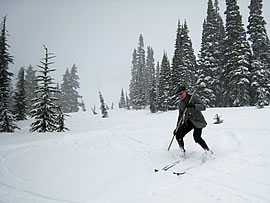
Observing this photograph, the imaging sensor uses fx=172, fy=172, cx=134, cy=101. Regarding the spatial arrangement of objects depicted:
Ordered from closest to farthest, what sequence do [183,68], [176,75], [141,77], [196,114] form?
1. [196,114]
2. [183,68]
3. [176,75]
4. [141,77]

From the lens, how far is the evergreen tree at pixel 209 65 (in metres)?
23.7

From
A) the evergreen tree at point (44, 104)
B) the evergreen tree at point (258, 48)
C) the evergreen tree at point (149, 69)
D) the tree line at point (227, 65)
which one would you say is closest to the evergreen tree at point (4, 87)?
the evergreen tree at point (44, 104)

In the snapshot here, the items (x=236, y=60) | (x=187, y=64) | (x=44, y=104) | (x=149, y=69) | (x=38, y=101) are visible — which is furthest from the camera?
(x=149, y=69)

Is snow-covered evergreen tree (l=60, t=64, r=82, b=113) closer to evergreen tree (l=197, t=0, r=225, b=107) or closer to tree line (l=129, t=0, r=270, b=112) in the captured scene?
tree line (l=129, t=0, r=270, b=112)

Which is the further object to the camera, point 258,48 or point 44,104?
point 258,48

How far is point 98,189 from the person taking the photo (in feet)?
12.8

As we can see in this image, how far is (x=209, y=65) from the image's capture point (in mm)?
23781

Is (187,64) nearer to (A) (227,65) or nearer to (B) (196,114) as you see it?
(A) (227,65)

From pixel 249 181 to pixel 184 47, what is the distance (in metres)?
26.9

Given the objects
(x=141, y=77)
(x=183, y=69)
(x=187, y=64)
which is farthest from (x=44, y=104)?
(x=141, y=77)

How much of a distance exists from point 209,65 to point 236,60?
384cm

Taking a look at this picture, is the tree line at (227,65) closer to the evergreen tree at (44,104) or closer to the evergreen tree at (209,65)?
the evergreen tree at (209,65)

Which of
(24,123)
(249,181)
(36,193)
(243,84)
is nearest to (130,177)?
(36,193)

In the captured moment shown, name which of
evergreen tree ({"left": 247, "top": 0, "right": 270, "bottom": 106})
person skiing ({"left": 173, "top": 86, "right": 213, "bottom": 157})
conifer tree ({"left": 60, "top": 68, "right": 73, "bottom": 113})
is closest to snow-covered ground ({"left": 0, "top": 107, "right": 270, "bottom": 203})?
person skiing ({"left": 173, "top": 86, "right": 213, "bottom": 157})
